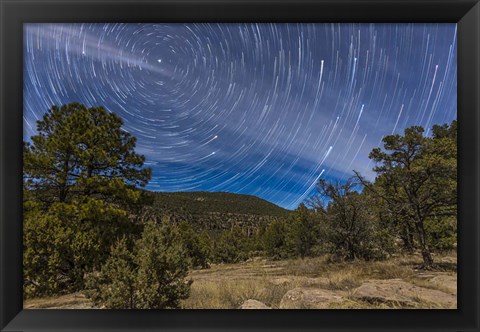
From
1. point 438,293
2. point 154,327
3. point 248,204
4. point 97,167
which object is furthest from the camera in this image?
point 248,204

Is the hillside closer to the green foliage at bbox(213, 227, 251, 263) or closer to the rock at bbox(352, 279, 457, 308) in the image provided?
the green foliage at bbox(213, 227, 251, 263)

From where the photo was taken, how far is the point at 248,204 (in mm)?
9047

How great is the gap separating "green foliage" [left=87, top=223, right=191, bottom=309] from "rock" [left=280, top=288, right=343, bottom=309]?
89cm

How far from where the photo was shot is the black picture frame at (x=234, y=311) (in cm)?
202

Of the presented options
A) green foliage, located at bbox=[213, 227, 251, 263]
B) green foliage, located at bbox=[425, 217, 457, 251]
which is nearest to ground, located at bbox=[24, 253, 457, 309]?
green foliage, located at bbox=[425, 217, 457, 251]

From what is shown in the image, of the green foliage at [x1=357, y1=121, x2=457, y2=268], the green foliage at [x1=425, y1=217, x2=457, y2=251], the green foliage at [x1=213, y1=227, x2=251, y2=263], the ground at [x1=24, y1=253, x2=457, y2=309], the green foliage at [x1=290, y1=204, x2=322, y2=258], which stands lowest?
the green foliage at [x1=213, y1=227, x2=251, y2=263]

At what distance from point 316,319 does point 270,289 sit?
1.22 meters

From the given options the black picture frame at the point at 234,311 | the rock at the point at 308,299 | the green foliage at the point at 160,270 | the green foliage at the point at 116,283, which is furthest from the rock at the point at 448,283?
the green foliage at the point at 116,283

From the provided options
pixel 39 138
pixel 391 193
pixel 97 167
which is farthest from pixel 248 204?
pixel 39 138

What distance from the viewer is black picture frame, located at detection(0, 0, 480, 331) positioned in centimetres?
202

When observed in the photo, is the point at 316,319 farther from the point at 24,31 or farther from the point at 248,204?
the point at 248,204

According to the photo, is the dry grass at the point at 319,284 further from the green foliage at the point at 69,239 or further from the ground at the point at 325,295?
the green foliage at the point at 69,239

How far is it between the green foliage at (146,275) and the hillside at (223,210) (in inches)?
169

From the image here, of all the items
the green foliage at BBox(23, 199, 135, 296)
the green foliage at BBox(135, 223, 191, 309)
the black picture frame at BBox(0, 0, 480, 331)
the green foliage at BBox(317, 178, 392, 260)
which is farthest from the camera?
the green foliage at BBox(317, 178, 392, 260)
